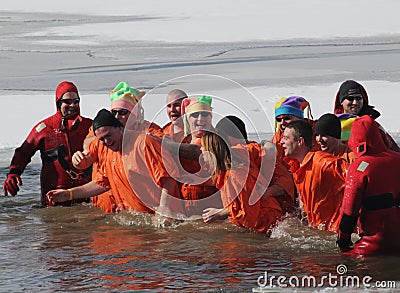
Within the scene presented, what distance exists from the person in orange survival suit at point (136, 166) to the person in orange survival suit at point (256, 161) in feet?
1.46

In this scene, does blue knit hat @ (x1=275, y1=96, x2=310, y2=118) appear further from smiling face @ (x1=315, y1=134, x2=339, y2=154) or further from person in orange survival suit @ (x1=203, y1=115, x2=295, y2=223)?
smiling face @ (x1=315, y1=134, x2=339, y2=154)

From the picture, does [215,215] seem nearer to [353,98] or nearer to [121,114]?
[121,114]

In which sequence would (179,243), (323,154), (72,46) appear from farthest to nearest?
1. (72,46)
2. (179,243)
3. (323,154)

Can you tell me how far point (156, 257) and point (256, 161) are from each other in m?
1.03

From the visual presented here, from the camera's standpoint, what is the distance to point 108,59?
17.4m

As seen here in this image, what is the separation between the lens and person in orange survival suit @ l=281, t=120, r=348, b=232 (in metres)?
6.23

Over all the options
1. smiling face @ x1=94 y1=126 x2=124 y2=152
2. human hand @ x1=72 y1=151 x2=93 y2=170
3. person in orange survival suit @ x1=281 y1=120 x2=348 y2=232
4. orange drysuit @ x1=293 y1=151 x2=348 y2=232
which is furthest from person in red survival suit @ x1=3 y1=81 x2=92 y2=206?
orange drysuit @ x1=293 y1=151 x2=348 y2=232

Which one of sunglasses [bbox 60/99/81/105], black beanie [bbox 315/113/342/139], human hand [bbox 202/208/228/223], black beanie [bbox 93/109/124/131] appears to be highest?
sunglasses [bbox 60/99/81/105]

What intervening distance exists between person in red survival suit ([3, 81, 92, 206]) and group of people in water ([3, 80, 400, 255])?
0.01 metres

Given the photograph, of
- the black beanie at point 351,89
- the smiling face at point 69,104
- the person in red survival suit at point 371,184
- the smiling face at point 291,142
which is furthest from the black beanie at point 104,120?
the person in red survival suit at point 371,184

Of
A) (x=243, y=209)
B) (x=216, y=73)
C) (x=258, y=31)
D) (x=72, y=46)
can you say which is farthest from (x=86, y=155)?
(x=258, y=31)

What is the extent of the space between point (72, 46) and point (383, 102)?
9033mm

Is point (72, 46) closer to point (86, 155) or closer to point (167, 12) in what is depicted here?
point (167, 12)

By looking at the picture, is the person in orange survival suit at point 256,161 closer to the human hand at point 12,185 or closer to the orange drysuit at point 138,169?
the orange drysuit at point 138,169
